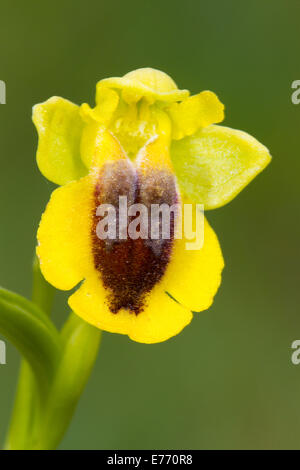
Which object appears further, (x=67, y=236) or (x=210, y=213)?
(x=210, y=213)

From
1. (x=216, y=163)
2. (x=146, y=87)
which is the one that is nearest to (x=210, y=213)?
(x=216, y=163)

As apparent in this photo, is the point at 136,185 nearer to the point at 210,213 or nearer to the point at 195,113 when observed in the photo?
the point at 195,113

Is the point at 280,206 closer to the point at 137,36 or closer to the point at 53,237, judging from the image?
the point at 137,36

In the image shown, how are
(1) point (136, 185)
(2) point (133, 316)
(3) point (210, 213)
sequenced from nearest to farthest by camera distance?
(2) point (133, 316) → (1) point (136, 185) → (3) point (210, 213)

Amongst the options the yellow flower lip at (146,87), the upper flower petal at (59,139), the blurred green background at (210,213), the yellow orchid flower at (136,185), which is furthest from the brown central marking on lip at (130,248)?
the blurred green background at (210,213)

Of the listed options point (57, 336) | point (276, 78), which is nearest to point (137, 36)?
point (276, 78)

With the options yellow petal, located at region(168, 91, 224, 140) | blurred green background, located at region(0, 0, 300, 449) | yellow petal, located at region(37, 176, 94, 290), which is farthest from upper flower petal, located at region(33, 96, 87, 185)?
blurred green background, located at region(0, 0, 300, 449)
